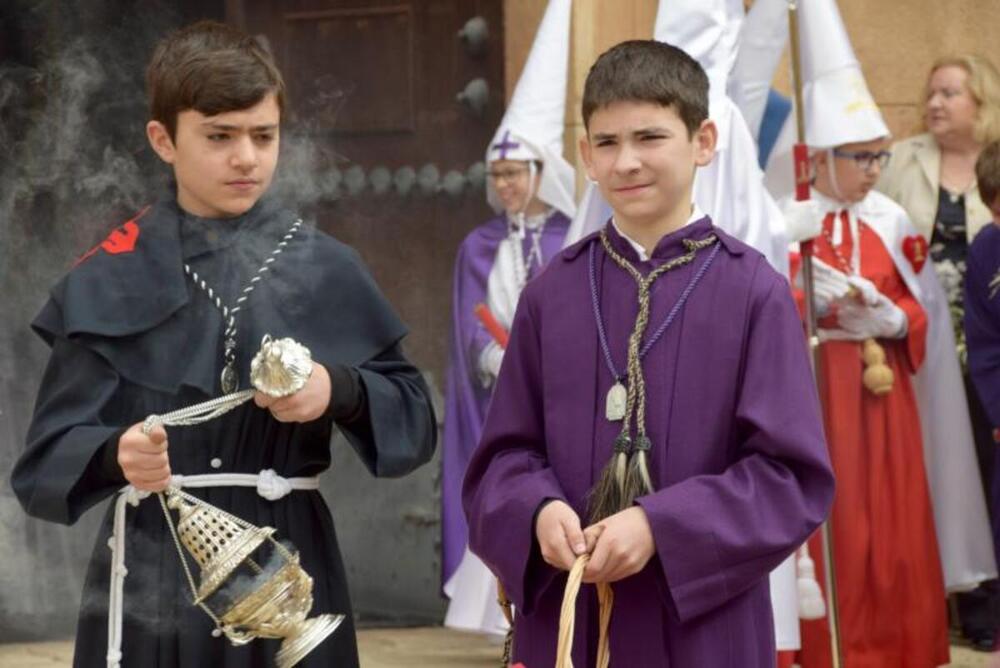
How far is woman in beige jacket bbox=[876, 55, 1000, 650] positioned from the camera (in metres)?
6.97

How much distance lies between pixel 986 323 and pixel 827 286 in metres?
0.51

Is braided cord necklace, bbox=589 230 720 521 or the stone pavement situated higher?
braided cord necklace, bbox=589 230 720 521

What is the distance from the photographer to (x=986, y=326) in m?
6.26

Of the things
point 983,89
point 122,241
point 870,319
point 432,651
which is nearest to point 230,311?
point 122,241

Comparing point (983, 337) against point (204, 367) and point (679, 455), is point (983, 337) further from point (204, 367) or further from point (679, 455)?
point (204, 367)

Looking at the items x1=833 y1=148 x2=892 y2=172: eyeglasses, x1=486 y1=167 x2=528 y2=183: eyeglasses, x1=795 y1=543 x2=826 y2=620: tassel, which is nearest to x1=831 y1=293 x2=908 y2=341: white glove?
x1=833 y1=148 x2=892 y2=172: eyeglasses

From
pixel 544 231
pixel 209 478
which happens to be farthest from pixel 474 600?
pixel 209 478

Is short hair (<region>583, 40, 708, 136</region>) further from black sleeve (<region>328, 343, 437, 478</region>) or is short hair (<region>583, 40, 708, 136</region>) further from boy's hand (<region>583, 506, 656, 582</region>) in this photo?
boy's hand (<region>583, 506, 656, 582</region>)

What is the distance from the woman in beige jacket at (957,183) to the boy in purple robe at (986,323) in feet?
2.05

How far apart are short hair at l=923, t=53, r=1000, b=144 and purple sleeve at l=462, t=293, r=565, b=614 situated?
4064 millimetres

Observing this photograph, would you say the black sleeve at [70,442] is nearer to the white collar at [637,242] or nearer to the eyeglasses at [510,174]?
the white collar at [637,242]

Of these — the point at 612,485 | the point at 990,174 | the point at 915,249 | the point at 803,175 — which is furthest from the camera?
the point at 915,249

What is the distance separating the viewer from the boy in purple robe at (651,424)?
9.93 feet

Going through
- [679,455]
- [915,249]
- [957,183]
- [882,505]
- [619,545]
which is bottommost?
[882,505]
